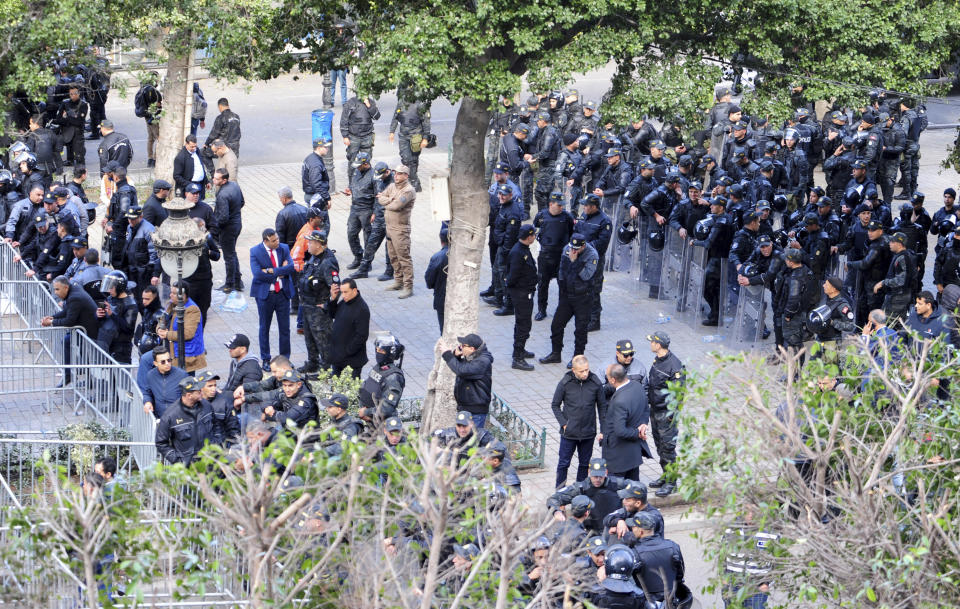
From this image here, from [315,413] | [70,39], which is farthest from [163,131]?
[315,413]

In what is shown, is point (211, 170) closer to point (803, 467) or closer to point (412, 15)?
point (412, 15)

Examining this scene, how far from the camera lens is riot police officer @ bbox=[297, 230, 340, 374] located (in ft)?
48.3

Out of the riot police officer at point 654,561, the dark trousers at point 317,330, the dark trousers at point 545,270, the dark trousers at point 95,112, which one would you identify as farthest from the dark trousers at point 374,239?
the dark trousers at point 95,112

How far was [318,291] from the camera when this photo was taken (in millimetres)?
14805

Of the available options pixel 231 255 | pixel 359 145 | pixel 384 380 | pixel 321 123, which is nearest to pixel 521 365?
pixel 384 380

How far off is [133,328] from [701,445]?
7.84 meters

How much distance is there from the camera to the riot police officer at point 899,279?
1540 cm

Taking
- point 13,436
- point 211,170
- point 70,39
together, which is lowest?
point 13,436

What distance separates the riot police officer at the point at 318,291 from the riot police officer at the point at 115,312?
1831 mm

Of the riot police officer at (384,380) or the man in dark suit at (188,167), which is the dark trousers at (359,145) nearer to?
the man in dark suit at (188,167)

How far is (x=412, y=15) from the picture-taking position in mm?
11492

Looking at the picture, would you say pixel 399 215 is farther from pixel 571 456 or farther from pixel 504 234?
pixel 571 456

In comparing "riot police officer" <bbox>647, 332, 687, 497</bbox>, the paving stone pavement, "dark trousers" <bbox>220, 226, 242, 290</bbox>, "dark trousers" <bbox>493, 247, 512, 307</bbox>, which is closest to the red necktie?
the paving stone pavement

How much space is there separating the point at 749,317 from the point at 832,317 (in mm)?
2126
